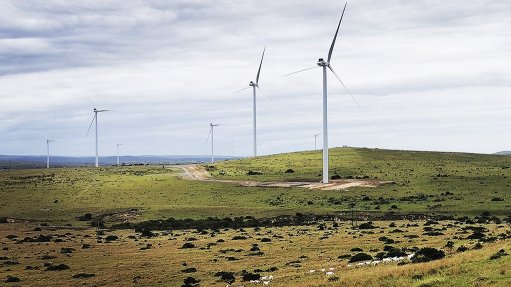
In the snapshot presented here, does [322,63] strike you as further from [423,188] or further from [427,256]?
[427,256]

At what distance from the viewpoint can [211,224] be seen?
109750mm

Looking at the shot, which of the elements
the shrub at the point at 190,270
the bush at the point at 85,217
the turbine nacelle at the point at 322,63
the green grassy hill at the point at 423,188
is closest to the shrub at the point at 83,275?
the shrub at the point at 190,270

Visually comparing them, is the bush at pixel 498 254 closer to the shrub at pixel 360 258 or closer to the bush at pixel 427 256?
the bush at pixel 427 256

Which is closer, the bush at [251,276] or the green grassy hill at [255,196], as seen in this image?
the bush at [251,276]

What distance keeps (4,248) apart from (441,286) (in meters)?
64.3

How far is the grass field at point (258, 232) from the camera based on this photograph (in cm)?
4988

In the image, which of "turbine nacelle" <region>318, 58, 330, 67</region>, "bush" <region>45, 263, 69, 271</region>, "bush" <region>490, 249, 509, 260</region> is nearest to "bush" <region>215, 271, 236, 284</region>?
"bush" <region>45, 263, 69, 271</region>

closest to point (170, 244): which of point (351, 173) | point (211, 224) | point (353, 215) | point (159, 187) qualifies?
point (211, 224)

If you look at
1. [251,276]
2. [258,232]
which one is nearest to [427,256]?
[251,276]

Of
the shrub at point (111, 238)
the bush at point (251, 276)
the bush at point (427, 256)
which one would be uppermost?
the bush at point (427, 256)

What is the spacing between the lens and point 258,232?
313 ft

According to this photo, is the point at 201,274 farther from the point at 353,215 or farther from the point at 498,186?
the point at 498,186

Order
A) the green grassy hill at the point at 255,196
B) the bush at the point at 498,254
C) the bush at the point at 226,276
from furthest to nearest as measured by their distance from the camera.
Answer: the green grassy hill at the point at 255,196
the bush at the point at 226,276
the bush at the point at 498,254

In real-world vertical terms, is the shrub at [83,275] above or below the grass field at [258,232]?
below
